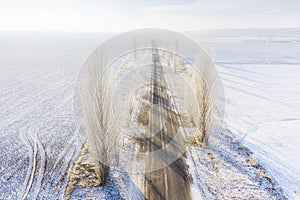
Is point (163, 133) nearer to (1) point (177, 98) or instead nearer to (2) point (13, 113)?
(1) point (177, 98)

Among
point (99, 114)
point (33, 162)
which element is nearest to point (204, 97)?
point (99, 114)

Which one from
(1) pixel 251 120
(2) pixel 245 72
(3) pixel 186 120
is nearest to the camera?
(3) pixel 186 120

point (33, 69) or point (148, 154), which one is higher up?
point (33, 69)

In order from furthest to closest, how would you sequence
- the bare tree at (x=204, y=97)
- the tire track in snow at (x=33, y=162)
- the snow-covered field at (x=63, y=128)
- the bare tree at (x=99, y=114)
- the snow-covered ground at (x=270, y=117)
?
the bare tree at (x=204, y=97) → the snow-covered ground at (x=270, y=117) → the snow-covered field at (x=63, y=128) → the tire track in snow at (x=33, y=162) → the bare tree at (x=99, y=114)

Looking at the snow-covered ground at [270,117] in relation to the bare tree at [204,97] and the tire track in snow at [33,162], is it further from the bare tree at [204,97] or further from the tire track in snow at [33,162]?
the tire track in snow at [33,162]

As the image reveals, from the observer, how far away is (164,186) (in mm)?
11383

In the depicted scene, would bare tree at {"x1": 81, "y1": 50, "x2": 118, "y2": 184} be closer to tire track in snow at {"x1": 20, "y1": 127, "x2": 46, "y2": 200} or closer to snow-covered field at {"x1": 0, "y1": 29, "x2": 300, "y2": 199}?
snow-covered field at {"x1": 0, "y1": 29, "x2": 300, "y2": 199}

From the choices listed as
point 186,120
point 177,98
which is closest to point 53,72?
point 177,98

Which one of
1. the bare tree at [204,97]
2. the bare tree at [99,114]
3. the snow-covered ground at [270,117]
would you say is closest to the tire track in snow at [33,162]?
the bare tree at [99,114]

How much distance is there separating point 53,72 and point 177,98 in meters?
29.9

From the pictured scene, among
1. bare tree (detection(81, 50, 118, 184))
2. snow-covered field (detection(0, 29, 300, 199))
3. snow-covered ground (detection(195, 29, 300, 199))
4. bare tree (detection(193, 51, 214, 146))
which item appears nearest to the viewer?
bare tree (detection(81, 50, 118, 184))

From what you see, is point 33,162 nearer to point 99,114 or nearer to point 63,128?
point 63,128

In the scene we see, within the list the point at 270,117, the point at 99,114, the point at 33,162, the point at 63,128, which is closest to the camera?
the point at 99,114

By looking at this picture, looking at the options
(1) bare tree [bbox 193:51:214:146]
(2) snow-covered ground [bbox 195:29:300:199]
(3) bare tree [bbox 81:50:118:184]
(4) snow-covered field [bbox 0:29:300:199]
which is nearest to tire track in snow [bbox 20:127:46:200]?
(4) snow-covered field [bbox 0:29:300:199]
